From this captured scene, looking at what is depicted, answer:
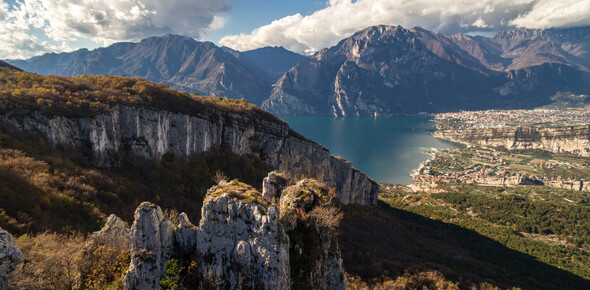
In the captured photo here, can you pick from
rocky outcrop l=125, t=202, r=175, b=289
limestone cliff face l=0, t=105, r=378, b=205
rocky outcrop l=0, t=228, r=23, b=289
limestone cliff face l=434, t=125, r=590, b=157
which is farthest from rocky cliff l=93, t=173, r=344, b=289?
limestone cliff face l=434, t=125, r=590, b=157

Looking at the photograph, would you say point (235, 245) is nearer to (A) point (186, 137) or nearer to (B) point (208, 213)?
(B) point (208, 213)

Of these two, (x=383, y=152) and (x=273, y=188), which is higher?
(x=273, y=188)

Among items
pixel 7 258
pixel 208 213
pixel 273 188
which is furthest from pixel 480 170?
pixel 7 258

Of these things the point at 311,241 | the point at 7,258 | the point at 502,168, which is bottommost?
the point at 502,168

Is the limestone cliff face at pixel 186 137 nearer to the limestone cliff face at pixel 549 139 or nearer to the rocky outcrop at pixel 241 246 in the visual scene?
the rocky outcrop at pixel 241 246

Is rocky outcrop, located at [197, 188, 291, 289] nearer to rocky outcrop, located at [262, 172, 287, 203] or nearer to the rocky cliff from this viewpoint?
the rocky cliff

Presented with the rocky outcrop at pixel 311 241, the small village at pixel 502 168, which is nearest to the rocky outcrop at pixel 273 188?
the rocky outcrop at pixel 311 241

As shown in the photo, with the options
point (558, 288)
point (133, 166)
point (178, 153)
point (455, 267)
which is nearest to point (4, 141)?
point (133, 166)
